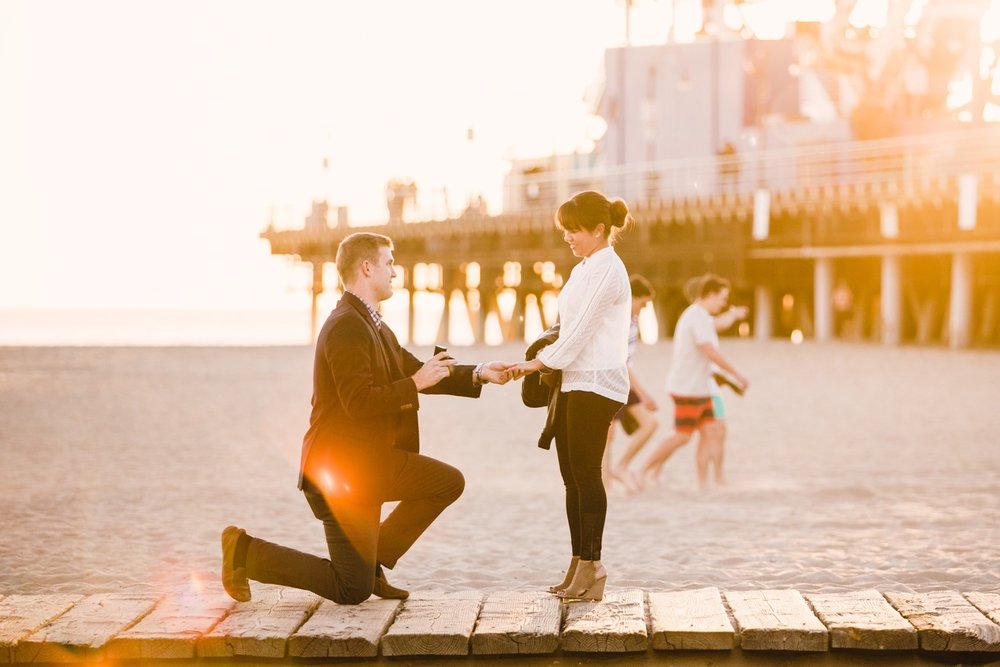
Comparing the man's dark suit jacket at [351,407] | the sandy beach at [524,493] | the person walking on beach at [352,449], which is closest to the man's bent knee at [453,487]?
the person walking on beach at [352,449]

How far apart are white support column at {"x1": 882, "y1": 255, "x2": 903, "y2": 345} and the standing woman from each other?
27.4 meters

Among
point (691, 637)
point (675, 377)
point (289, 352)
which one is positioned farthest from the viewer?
point (289, 352)

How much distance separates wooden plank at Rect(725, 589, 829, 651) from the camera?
4.19 meters

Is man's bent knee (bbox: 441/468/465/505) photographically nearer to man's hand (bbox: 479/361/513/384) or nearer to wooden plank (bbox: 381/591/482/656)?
man's hand (bbox: 479/361/513/384)

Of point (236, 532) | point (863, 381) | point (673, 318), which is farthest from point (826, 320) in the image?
point (236, 532)

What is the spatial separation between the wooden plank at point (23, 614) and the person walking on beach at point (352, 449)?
589 millimetres

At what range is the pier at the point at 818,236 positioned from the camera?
29656 mm

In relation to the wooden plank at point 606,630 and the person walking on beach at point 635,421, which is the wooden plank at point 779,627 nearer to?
the wooden plank at point 606,630

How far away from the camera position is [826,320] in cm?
3294

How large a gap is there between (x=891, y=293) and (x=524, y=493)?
2345cm

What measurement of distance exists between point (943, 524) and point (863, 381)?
1303cm

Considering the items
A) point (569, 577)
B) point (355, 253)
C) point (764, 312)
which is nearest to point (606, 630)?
point (569, 577)

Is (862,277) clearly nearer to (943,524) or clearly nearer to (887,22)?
(887,22)

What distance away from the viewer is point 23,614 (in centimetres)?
→ 454
